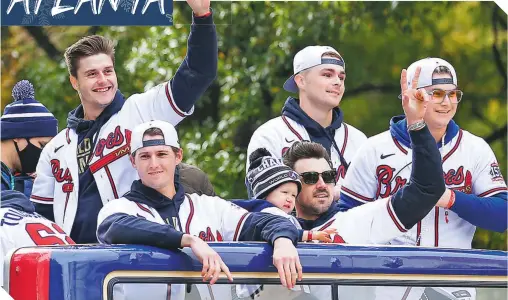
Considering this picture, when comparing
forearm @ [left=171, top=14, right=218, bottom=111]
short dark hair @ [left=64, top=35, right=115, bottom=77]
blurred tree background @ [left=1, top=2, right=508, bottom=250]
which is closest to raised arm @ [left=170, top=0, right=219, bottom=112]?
forearm @ [left=171, top=14, right=218, bottom=111]

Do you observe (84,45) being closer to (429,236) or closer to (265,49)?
(429,236)

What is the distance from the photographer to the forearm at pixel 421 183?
5.64 metres

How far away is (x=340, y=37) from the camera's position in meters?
13.9

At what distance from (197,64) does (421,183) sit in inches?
47.9

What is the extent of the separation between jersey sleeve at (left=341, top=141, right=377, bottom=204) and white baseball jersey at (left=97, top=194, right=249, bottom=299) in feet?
3.06

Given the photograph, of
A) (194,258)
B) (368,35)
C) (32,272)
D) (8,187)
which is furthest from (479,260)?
(368,35)

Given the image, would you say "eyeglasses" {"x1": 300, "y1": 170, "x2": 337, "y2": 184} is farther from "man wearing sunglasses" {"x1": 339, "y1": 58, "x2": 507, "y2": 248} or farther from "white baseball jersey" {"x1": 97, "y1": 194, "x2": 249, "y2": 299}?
"white baseball jersey" {"x1": 97, "y1": 194, "x2": 249, "y2": 299}

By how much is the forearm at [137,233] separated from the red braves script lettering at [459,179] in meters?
1.92

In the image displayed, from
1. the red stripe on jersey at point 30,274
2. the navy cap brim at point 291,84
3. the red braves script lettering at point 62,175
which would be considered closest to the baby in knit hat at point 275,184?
the red braves script lettering at point 62,175

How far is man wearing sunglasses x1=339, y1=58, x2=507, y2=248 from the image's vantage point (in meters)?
6.14

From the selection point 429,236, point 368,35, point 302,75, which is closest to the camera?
point 429,236

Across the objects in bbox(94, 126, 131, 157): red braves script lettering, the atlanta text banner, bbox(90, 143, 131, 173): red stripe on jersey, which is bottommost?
bbox(90, 143, 131, 173): red stripe on jersey

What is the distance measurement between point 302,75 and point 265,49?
657 cm

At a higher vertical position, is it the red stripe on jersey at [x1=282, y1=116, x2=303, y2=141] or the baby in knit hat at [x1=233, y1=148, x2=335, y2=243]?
the red stripe on jersey at [x1=282, y1=116, x2=303, y2=141]
